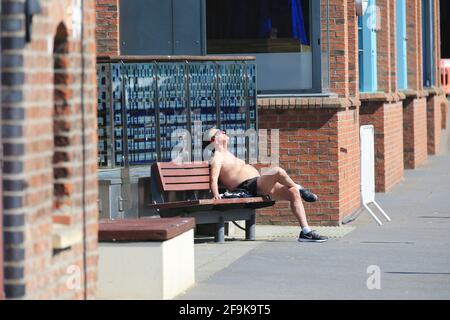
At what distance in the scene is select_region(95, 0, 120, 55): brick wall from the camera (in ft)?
52.8

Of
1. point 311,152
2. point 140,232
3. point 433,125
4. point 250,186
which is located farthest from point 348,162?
point 433,125

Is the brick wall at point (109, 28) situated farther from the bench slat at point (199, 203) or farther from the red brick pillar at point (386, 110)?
the red brick pillar at point (386, 110)

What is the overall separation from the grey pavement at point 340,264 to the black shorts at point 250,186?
522 mm

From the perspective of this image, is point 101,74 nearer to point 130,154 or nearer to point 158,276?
point 130,154

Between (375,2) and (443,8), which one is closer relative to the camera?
(375,2)

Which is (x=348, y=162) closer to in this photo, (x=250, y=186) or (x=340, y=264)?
(x=250, y=186)

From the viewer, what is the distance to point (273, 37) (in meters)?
16.3

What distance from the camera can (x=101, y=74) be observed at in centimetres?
1335

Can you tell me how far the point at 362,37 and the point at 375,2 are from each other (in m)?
1.14

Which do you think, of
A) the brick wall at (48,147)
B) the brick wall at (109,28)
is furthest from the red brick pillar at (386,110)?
the brick wall at (48,147)

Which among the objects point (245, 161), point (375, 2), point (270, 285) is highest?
point (375, 2)
